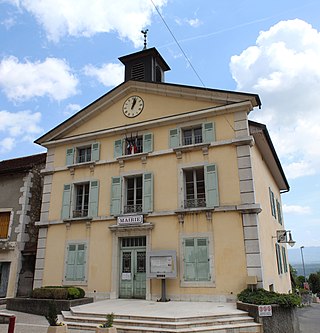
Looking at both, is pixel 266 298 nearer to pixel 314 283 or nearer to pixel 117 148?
pixel 117 148

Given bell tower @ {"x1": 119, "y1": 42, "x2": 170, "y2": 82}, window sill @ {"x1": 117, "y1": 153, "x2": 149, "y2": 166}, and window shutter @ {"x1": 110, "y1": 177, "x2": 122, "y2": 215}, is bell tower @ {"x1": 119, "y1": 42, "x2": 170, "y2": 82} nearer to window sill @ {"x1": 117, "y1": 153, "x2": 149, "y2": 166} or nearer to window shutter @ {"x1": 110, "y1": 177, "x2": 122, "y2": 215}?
window sill @ {"x1": 117, "y1": 153, "x2": 149, "y2": 166}

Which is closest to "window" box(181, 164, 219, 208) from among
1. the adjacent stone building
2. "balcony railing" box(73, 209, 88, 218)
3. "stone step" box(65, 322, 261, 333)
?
"stone step" box(65, 322, 261, 333)

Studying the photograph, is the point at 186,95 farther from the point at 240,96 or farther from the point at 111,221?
the point at 111,221

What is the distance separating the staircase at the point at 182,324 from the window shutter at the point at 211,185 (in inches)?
150

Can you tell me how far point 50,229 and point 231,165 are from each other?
314 inches

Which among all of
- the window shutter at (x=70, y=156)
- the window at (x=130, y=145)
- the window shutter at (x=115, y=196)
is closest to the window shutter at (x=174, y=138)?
the window at (x=130, y=145)

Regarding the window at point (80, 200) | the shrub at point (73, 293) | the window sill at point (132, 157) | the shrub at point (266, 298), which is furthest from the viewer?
the window at point (80, 200)

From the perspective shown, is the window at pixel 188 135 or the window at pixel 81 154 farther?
the window at pixel 81 154

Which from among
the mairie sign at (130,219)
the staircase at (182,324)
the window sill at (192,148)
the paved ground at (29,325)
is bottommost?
the paved ground at (29,325)

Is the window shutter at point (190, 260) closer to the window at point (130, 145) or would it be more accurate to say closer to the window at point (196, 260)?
the window at point (196, 260)

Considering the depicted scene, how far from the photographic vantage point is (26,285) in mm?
14188

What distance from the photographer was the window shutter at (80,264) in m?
12.7

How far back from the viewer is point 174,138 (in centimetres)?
1280

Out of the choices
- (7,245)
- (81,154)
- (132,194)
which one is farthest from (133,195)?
(7,245)
